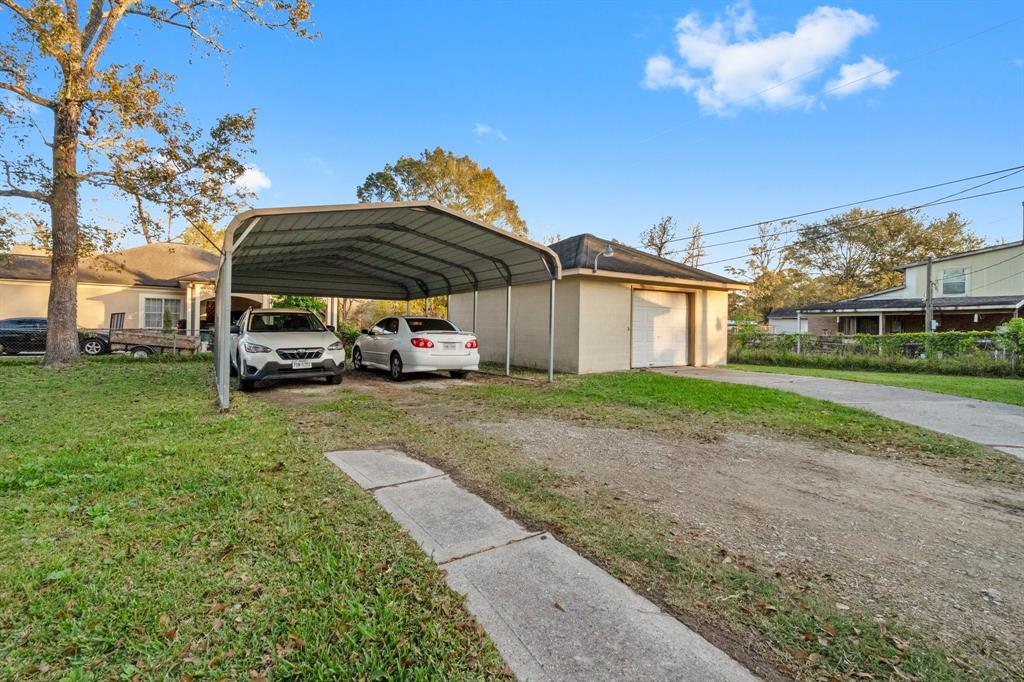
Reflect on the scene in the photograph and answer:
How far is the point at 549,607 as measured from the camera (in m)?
2.13

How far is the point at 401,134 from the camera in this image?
2145cm

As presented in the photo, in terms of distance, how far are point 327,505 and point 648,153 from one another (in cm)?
2041

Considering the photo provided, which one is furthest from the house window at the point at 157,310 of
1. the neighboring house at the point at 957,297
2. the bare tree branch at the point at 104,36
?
the neighboring house at the point at 957,297

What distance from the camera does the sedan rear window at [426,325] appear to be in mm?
10211

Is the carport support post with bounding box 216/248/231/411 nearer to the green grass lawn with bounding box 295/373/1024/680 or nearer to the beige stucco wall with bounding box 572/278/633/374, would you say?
the green grass lawn with bounding box 295/373/1024/680

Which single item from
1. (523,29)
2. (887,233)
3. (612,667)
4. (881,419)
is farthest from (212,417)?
(887,233)

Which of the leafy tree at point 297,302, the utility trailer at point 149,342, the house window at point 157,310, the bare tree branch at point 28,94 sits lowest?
Answer: the utility trailer at point 149,342

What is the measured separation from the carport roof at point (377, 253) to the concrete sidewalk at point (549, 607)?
17.9 ft

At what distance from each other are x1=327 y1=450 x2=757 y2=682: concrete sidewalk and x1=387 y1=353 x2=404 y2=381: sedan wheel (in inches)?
282

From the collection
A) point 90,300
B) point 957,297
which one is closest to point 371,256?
point 90,300

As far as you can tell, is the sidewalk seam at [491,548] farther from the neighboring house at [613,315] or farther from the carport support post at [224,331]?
the neighboring house at [613,315]

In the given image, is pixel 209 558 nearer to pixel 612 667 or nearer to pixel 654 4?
pixel 612 667

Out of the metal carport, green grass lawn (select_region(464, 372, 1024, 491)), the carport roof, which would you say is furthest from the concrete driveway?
the carport roof

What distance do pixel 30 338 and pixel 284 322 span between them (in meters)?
13.0
